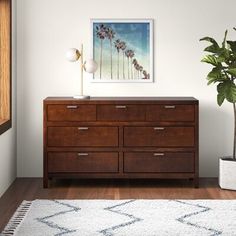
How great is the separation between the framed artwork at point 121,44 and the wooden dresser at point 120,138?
529 mm

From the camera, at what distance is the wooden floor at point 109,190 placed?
5281mm

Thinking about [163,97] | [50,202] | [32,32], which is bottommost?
[50,202]

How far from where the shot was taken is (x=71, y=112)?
567cm

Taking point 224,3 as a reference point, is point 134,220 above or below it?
below

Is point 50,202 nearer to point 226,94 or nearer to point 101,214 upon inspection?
point 101,214

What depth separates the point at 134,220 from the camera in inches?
175

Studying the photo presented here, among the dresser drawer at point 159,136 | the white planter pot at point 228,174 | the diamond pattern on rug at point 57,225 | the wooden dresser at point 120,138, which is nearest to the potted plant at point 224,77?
the white planter pot at point 228,174

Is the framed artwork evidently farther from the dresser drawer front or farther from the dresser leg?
the dresser leg

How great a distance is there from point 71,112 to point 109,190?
2.59 feet

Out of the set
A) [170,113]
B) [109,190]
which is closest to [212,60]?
[170,113]

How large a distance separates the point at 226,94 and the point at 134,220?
1630mm

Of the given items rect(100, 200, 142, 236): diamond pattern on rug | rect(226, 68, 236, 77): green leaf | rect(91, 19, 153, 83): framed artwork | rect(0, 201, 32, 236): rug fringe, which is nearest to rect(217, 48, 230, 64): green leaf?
rect(226, 68, 236, 77): green leaf

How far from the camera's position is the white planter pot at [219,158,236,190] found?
5.58 m

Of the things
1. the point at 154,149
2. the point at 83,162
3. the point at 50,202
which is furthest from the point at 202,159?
the point at 50,202
